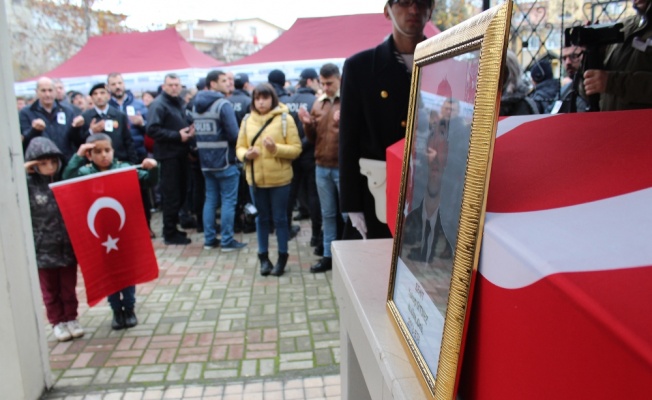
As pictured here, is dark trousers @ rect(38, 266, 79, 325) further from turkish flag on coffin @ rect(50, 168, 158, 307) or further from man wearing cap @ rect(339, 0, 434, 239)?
man wearing cap @ rect(339, 0, 434, 239)

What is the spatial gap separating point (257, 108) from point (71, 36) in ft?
74.2

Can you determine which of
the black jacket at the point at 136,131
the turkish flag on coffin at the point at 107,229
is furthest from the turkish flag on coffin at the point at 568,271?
the black jacket at the point at 136,131

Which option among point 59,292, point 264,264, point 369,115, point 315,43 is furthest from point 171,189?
point 315,43

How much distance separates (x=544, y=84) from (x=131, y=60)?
376 inches

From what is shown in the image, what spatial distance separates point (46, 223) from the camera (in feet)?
12.4

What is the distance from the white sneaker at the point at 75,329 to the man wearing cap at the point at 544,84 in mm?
4397

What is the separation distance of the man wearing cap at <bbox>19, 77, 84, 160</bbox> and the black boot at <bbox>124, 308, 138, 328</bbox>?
119 inches

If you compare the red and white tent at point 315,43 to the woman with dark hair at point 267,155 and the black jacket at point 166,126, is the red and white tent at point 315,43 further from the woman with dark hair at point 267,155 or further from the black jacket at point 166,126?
the woman with dark hair at point 267,155

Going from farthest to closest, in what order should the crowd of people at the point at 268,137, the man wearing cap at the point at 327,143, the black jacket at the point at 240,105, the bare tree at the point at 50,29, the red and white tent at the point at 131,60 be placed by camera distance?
the bare tree at the point at 50,29 → the red and white tent at the point at 131,60 → the black jacket at the point at 240,105 → the man wearing cap at the point at 327,143 → the crowd of people at the point at 268,137

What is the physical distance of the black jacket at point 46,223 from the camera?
12.4ft

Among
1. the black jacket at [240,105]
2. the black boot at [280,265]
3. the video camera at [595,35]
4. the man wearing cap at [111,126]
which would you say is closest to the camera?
the video camera at [595,35]

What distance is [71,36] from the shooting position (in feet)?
79.0

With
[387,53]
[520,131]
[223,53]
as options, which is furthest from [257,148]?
[223,53]

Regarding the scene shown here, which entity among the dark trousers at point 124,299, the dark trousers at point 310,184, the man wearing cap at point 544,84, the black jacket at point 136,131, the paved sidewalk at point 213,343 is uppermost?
the man wearing cap at point 544,84
